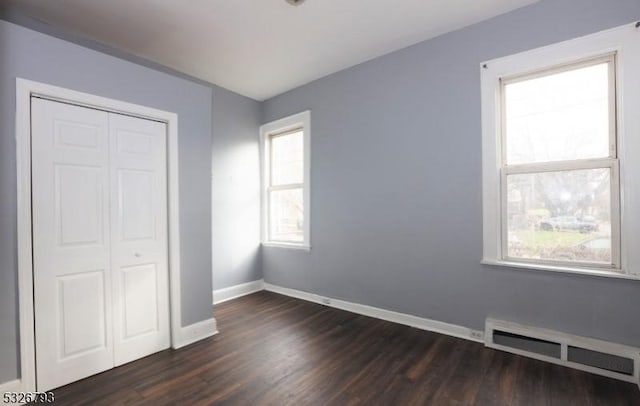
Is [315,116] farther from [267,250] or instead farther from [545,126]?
[545,126]

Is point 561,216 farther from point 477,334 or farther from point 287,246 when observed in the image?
point 287,246

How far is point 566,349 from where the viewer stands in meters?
2.24

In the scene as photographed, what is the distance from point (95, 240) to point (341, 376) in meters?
2.18

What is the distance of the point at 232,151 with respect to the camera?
4129mm

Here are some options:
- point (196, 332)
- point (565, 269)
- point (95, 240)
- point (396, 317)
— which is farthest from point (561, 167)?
point (95, 240)

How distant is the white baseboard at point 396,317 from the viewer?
271cm

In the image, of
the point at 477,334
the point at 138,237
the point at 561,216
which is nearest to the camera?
the point at 561,216

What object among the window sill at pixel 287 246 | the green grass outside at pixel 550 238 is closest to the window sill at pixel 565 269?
the green grass outside at pixel 550 238

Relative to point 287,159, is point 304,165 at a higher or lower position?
lower

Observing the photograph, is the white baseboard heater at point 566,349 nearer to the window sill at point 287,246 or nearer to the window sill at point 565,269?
the window sill at point 565,269

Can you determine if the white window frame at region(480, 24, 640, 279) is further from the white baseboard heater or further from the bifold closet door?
the bifold closet door

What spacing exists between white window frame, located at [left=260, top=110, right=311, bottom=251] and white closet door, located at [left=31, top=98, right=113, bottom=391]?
224 cm

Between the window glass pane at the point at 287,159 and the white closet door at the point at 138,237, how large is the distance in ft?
6.22

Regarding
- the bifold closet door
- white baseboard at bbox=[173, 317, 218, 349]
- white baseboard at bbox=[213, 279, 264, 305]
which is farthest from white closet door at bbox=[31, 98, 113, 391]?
white baseboard at bbox=[213, 279, 264, 305]
